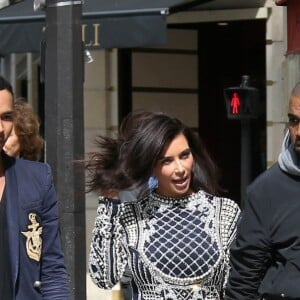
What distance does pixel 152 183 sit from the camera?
4.77 meters

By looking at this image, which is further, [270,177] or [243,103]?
[243,103]

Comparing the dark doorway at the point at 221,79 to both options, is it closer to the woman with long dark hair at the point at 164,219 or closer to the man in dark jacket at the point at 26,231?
the woman with long dark hair at the point at 164,219

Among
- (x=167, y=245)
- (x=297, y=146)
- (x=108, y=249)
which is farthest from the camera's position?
(x=108, y=249)

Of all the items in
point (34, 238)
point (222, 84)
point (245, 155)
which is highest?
A: point (222, 84)

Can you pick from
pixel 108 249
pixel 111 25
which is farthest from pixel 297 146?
pixel 111 25

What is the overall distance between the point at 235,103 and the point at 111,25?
1.42 metres

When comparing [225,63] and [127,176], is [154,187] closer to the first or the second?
[127,176]

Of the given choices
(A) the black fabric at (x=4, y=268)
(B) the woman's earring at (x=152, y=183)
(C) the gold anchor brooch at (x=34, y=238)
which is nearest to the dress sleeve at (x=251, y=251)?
(B) the woman's earring at (x=152, y=183)

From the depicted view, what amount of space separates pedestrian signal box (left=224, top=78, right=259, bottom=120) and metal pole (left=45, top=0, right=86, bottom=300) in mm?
2594

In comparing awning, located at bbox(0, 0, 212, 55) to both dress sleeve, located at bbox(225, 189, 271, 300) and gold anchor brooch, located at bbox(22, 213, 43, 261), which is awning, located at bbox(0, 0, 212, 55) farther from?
gold anchor brooch, located at bbox(22, 213, 43, 261)

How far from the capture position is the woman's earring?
15.5ft

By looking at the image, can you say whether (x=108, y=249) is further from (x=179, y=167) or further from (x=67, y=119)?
(x=67, y=119)

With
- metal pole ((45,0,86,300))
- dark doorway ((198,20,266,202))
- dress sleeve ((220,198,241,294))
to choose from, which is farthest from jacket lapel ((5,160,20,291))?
dark doorway ((198,20,266,202))

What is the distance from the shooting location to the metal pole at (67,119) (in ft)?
23.1
